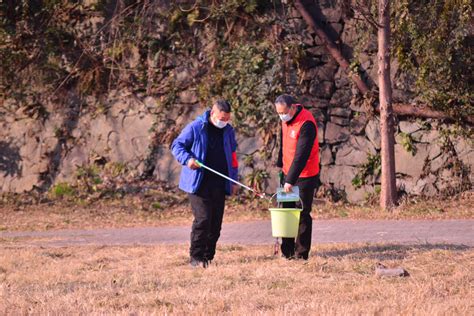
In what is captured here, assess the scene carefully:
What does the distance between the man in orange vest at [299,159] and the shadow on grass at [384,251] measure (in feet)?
1.13

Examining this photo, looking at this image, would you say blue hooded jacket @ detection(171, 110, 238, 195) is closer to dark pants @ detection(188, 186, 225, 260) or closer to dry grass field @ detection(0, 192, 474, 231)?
dark pants @ detection(188, 186, 225, 260)

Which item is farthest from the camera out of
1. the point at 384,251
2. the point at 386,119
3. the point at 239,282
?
the point at 386,119

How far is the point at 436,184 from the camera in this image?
55.3 ft

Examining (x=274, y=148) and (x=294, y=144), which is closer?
(x=294, y=144)

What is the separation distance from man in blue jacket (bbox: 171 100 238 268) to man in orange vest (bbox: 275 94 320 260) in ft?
1.87

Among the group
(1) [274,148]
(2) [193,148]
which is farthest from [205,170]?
(1) [274,148]

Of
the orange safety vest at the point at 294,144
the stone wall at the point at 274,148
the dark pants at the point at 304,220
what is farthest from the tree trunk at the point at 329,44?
the dark pants at the point at 304,220

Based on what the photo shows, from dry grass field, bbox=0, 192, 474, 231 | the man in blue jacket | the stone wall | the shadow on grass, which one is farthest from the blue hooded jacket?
the stone wall

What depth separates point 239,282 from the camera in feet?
29.3

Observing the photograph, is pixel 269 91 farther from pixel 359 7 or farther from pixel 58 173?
pixel 58 173

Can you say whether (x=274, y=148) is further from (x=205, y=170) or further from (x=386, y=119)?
(x=205, y=170)

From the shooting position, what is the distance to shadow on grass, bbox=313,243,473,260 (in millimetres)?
10562

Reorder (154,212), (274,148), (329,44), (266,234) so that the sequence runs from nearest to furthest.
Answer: (266,234) < (154,212) < (329,44) < (274,148)

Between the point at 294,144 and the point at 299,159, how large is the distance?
0.25 m
